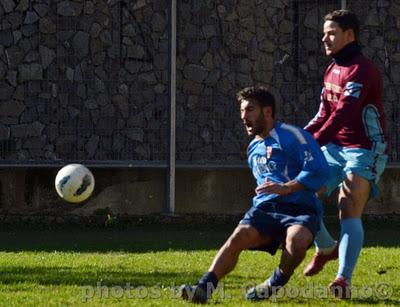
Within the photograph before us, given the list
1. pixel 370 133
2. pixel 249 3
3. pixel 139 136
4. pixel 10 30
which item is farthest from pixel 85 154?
pixel 370 133

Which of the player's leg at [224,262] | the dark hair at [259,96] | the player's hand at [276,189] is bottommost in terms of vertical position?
the player's leg at [224,262]

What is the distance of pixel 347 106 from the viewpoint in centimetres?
746

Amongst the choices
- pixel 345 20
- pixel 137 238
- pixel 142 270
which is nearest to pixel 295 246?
pixel 345 20

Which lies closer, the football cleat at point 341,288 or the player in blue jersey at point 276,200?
the player in blue jersey at point 276,200

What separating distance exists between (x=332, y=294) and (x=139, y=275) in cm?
186

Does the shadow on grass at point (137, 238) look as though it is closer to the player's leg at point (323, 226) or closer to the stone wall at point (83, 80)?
the stone wall at point (83, 80)

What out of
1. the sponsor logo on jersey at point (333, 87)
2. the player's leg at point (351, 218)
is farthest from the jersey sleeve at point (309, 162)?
the sponsor logo on jersey at point (333, 87)

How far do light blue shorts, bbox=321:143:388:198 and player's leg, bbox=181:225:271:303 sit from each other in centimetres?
72

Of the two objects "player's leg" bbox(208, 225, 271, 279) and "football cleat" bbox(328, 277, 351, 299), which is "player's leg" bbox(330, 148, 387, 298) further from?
"player's leg" bbox(208, 225, 271, 279)

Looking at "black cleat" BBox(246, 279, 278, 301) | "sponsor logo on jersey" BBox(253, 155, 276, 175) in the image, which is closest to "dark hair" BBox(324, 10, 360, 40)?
"sponsor logo on jersey" BBox(253, 155, 276, 175)

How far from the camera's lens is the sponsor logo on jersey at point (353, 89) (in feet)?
24.5

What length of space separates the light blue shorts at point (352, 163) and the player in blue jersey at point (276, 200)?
43 cm

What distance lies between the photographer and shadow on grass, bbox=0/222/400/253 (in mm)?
11664

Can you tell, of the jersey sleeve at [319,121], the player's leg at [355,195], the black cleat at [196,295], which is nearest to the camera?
the black cleat at [196,295]
